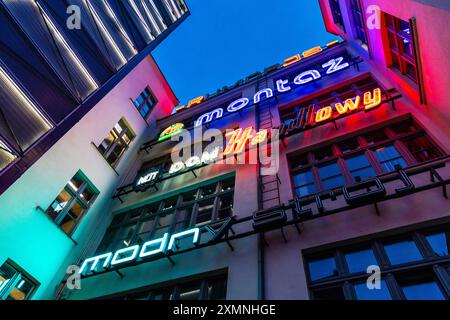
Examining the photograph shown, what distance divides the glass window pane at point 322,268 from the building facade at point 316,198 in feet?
0.21

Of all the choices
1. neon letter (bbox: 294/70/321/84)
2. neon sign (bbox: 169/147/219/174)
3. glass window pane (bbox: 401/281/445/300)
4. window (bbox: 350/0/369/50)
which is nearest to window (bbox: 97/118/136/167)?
neon sign (bbox: 169/147/219/174)

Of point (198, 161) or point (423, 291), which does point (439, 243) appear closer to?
point (423, 291)

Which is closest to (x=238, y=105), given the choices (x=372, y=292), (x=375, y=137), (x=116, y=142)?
(x=116, y=142)

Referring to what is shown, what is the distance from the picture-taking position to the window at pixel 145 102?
2317cm

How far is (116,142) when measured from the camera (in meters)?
19.1

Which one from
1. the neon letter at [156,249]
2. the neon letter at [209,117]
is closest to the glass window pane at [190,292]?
the neon letter at [156,249]

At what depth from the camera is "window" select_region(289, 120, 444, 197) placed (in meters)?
11.0

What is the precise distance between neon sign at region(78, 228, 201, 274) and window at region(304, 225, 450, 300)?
178 inches

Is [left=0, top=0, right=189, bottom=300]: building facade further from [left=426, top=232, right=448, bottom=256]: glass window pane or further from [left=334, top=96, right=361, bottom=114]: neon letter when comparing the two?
[left=426, top=232, right=448, bottom=256]: glass window pane

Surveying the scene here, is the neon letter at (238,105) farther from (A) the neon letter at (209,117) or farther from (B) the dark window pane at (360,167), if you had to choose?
(B) the dark window pane at (360,167)

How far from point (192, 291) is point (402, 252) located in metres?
6.71

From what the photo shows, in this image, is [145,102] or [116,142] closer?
[116,142]
